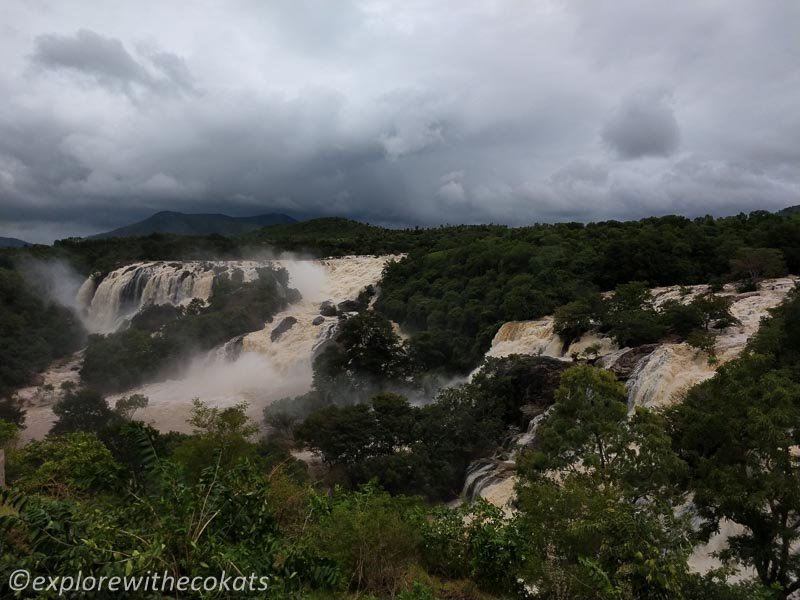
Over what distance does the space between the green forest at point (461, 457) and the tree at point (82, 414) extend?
0.10 metres

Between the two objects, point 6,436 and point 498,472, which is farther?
point 6,436

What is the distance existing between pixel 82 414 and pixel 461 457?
1790 centimetres

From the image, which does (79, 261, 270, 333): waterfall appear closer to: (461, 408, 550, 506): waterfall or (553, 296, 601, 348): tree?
(553, 296, 601, 348): tree

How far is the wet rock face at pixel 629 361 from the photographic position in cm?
1584

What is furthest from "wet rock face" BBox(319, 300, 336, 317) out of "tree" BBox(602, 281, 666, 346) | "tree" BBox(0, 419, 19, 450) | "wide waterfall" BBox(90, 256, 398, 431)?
"tree" BBox(0, 419, 19, 450)

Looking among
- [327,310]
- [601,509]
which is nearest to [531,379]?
[601,509]

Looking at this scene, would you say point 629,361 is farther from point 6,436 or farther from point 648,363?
A: point 6,436

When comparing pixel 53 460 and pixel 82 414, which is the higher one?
pixel 53 460

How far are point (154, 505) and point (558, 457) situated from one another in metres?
7.34

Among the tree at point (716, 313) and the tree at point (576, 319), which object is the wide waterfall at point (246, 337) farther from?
the tree at point (716, 313)

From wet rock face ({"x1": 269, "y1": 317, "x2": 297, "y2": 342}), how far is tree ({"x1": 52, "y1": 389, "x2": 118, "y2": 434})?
41.2 ft

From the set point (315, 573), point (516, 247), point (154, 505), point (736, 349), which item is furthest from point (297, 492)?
point (516, 247)

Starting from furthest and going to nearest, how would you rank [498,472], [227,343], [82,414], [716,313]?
[227,343] < [82,414] < [716,313] < [498,472]

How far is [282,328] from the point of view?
36.0 meters
